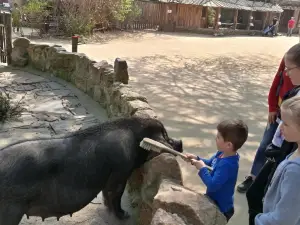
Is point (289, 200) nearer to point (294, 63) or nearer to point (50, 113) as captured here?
point (294, 63)

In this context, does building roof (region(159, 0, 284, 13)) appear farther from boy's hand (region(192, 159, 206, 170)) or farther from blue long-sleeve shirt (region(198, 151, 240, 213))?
blue long-sleeve shirt (region(198, 151, 240, 213))

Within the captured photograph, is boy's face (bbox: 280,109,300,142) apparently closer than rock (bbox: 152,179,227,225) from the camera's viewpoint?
Yes

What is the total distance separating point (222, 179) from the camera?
2.14 metres

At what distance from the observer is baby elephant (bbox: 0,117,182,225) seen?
2.12 metres

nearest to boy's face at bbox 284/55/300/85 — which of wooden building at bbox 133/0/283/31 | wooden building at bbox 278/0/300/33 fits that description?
wooden building at bbox 133/0/283/31

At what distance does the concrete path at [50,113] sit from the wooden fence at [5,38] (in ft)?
2.60

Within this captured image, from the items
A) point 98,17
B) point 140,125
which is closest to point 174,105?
point 140,125

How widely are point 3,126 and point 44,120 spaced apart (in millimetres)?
555

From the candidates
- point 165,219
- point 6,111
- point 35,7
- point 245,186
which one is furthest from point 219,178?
point 35,7

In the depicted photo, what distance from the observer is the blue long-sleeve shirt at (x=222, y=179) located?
7.06 ft

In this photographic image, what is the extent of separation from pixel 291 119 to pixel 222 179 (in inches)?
29.3

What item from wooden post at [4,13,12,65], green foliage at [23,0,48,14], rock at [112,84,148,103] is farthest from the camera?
green foliage at [23,0,48,14]

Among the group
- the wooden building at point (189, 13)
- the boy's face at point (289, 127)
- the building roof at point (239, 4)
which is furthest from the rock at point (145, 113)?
the building roof at point (239, 4)

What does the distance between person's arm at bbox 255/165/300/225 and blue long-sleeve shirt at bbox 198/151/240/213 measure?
2.17 feet
